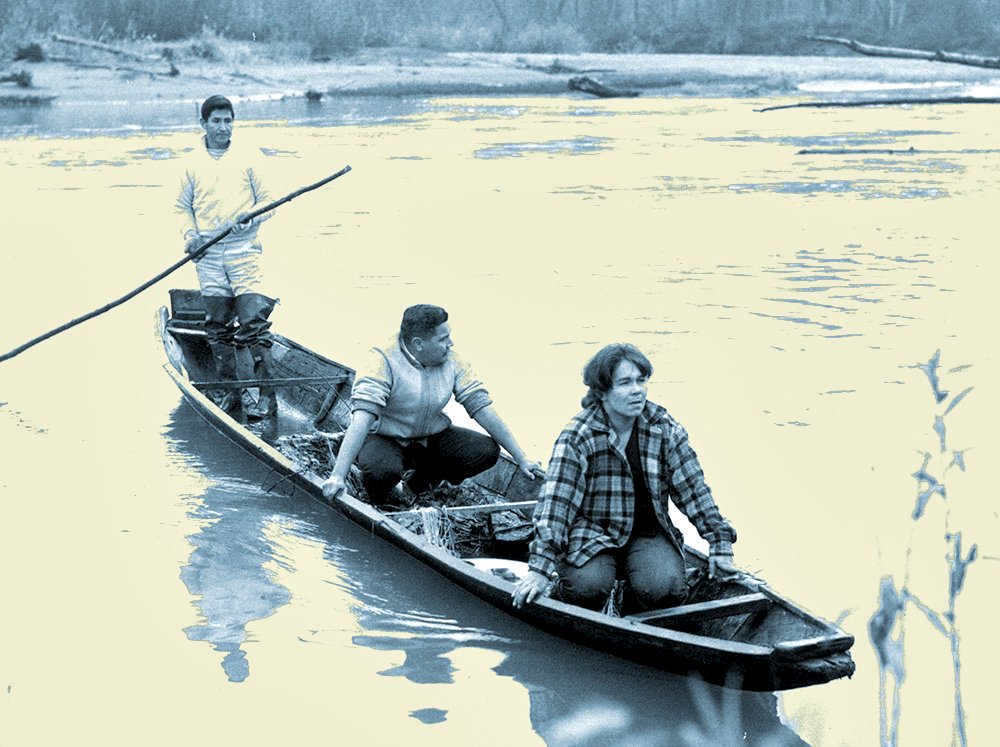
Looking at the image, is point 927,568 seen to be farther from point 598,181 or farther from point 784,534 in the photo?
point 598,181

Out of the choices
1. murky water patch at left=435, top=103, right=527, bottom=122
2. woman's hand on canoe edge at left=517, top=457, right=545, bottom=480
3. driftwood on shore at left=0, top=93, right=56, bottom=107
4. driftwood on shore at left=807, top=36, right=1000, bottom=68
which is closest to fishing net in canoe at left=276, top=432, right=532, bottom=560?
woman's hand on canoe edge at left=517, top=457, right=545, bottom=480

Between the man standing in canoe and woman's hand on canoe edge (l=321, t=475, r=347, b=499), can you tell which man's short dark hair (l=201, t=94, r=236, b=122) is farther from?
woman's hand on canoe edge (l=321, t=475, r=347, b=499)

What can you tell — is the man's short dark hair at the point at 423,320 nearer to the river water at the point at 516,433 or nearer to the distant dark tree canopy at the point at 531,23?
the river water at the point at 516,433

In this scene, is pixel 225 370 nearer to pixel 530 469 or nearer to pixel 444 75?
pixel 530 469

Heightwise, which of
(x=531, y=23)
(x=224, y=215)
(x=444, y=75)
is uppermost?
(x=531, y=23)

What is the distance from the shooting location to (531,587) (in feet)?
14.3

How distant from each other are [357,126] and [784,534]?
19742 mm

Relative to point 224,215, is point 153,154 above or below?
below

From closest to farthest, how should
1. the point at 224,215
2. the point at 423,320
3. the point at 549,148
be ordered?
1. the point at 423,320
2. the point at 224,215
3. the point at 549,148

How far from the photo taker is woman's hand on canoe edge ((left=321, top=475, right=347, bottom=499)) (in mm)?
5426

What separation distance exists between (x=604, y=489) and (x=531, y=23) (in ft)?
102

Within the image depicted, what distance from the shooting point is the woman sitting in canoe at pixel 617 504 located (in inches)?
169

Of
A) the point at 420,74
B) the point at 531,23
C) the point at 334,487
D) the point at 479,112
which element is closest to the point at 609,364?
the point at 334,487

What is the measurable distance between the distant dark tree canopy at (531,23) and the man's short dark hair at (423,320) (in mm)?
26565
